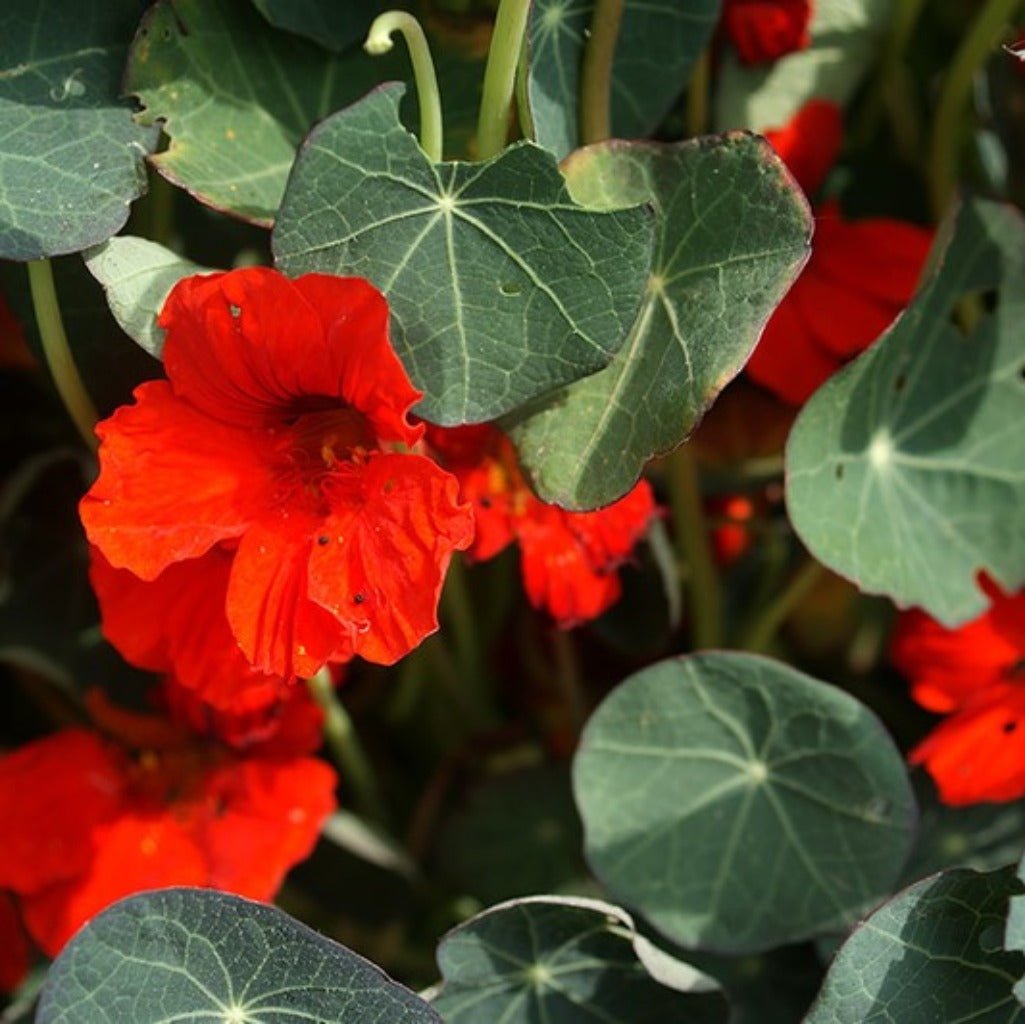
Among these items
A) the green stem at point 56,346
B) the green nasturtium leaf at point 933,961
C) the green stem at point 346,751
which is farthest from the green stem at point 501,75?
the green nasturtium leaf at point 933,961

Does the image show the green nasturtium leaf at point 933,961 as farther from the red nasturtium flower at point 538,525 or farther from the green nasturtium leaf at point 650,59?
the green nasturtium leaf at point 650,59

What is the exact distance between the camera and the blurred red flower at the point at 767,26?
1.05 metres

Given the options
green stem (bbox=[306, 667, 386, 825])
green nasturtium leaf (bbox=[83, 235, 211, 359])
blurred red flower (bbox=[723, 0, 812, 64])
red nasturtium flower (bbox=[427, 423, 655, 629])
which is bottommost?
green stem (bbox=[306, 667, 386, 825])

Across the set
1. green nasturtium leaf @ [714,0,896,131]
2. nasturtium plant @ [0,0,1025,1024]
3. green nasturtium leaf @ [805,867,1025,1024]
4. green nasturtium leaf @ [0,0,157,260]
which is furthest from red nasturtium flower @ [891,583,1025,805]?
green nasturtium leaf @ [0,0,157,260]

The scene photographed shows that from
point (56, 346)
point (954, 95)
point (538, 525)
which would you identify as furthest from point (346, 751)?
point (954, 95)

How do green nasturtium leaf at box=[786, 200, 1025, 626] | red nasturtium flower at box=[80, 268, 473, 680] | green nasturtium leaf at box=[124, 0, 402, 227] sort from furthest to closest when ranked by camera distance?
1. green nasturtium leaf at box=[786, 200, 1025, 626]
2. green nasturtium leaf at box=[124, 0, 402, 227]
3. red nasturtium flower at box=[80, 268, 473, 680]

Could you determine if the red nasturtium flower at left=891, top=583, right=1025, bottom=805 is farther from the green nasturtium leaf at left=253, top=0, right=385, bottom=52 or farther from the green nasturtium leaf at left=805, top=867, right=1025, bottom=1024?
the green nasturtium leaf at left=253, top=0, right=385, bottom=52

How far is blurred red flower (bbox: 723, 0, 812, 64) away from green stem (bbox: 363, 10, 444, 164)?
0.30 metres

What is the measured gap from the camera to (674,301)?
871mm

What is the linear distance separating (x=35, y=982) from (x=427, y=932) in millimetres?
276

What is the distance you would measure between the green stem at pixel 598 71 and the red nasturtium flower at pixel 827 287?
19 centimetres

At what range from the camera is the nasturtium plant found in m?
0.82

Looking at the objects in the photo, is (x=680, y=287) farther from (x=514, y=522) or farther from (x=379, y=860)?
(x=379, y=860)

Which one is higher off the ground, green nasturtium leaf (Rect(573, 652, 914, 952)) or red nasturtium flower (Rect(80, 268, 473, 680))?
red nasturtium flower (Rect(80, 268, 473, 680))
